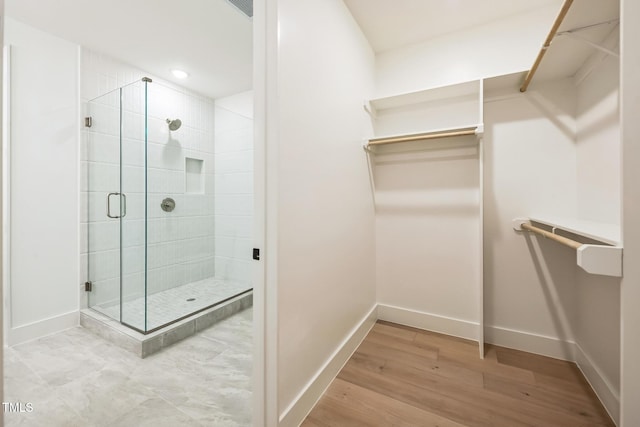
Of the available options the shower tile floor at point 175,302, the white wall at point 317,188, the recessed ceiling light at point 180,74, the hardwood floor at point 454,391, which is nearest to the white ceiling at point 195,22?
the recessed ceiling light at point 180,74

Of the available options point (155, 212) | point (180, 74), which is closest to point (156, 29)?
point (180, 74)

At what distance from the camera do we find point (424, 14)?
2.02 metres

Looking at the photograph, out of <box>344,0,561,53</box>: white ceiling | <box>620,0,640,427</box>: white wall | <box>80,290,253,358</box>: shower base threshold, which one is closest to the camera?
<box>620,0,640,427</box>: white wall

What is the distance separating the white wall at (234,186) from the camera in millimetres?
3262

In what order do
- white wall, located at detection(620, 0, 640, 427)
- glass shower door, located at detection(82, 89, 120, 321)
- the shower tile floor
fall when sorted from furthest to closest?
1. glass shower door, located at detection(82, 89, 120, 321)
2. the shower tile floor
3. white wall, located at detection(620, 0, 640, 427)

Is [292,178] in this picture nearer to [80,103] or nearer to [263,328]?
[263,328]

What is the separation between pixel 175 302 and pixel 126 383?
1.00 meters

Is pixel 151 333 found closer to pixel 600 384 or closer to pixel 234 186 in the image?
pixel 234 186

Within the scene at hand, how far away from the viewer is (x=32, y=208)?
2.21 meters

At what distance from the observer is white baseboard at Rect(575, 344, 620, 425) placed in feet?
4.68

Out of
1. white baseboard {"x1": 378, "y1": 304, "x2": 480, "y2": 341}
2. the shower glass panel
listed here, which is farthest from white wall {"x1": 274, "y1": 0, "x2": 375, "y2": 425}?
the shower glass panel

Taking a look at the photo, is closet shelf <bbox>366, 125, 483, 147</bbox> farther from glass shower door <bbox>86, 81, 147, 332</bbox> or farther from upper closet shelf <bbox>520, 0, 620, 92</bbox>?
glass shower door <bbox>86, 81, 147, 332</bbox>

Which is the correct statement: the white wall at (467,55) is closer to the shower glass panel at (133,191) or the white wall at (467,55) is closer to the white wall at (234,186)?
the white wall at (234,186)

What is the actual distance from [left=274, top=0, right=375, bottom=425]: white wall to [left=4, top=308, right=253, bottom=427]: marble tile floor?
539 mm
